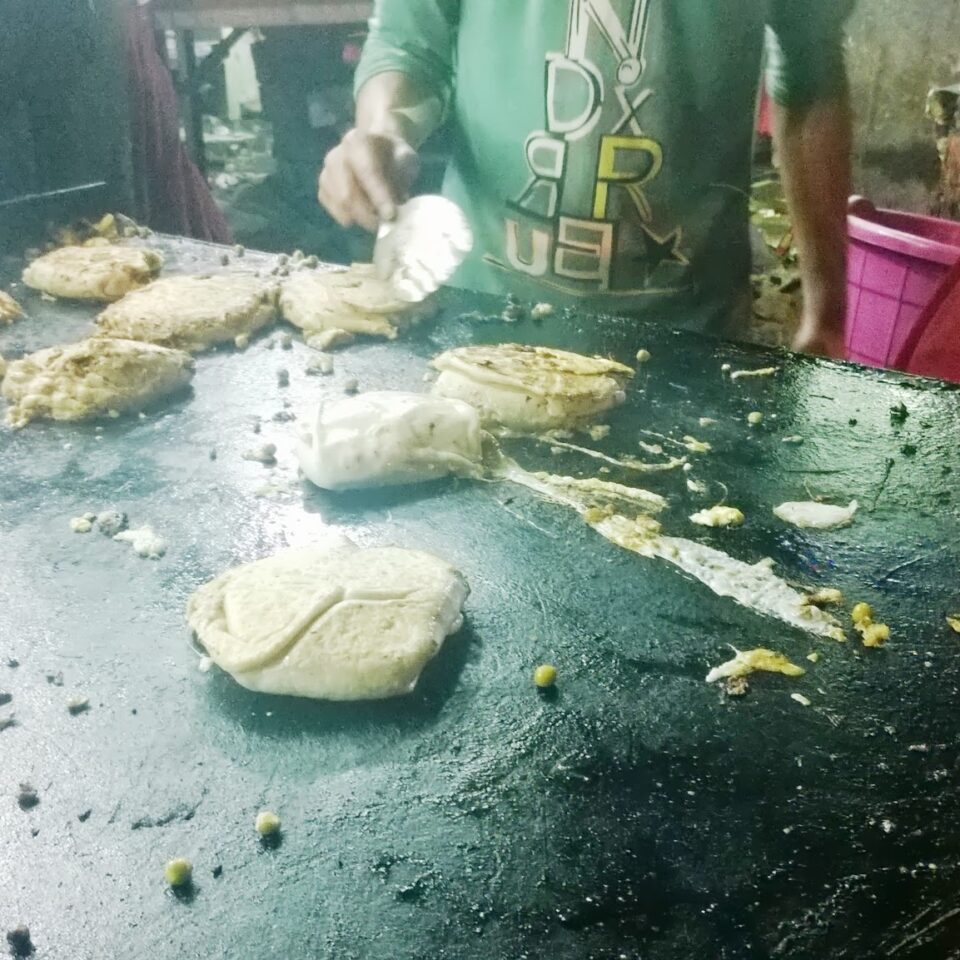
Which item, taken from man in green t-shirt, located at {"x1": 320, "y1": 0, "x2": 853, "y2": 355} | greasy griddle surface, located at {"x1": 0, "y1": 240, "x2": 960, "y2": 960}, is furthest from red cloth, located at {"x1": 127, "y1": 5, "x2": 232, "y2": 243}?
greasy griddle surface, located at {"x1": 0, "y1": 240, "x2": 960, "y2": 960}

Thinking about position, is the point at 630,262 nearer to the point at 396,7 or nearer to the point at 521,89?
the point at 521,89

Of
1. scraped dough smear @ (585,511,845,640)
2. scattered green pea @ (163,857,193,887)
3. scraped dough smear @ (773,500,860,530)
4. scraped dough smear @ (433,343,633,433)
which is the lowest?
scattered green pea @ (163,857,193,887)

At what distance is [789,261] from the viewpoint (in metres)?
5.30

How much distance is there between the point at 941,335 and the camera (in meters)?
2.96

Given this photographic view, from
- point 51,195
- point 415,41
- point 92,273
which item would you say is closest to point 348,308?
point 92,273

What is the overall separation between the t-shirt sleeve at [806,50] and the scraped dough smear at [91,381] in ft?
6.90

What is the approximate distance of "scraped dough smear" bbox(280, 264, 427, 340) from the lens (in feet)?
7.99

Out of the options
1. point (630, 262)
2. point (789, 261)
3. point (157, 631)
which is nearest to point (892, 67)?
point (789, 261)

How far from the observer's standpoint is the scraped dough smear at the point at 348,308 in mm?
2436

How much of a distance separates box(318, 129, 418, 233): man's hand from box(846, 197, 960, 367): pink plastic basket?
1860 mm

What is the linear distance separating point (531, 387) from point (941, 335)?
176cm

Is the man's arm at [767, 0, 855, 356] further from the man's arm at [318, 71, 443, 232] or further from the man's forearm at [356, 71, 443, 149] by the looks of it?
the man's arm at [318, 71, 443, 232]

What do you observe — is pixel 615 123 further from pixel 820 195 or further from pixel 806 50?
pixel 820 195

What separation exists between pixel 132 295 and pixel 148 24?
2.62 meters
